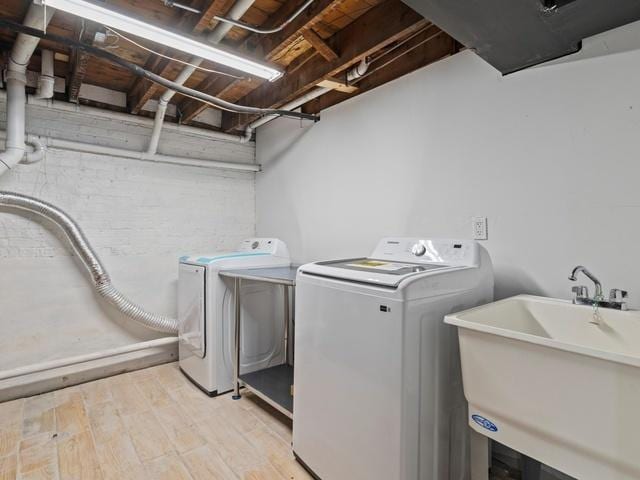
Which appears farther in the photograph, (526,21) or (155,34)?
(155,34)

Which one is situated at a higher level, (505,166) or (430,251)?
(505,166)

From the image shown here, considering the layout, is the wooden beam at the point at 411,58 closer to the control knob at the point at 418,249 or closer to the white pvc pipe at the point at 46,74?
the control knob at the point at 418,249

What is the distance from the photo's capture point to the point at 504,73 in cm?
172

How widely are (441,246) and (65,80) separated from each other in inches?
131

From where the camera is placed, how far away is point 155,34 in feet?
5.52

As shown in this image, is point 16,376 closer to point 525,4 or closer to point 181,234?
point 181,234

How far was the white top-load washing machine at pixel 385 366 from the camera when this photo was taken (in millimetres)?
1302

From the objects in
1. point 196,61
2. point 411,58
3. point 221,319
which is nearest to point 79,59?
point 196,61

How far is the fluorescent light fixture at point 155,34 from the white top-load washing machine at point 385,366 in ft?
4.17

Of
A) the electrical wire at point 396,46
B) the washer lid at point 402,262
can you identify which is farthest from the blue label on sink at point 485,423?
the electrical wire at point 396,46

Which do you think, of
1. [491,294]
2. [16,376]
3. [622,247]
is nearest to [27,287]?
[16,376]

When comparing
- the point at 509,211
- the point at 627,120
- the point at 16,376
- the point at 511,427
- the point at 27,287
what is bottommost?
the point at 16,376

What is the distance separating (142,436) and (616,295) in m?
2.63

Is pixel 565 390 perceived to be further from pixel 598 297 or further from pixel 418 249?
pixel 418 249
